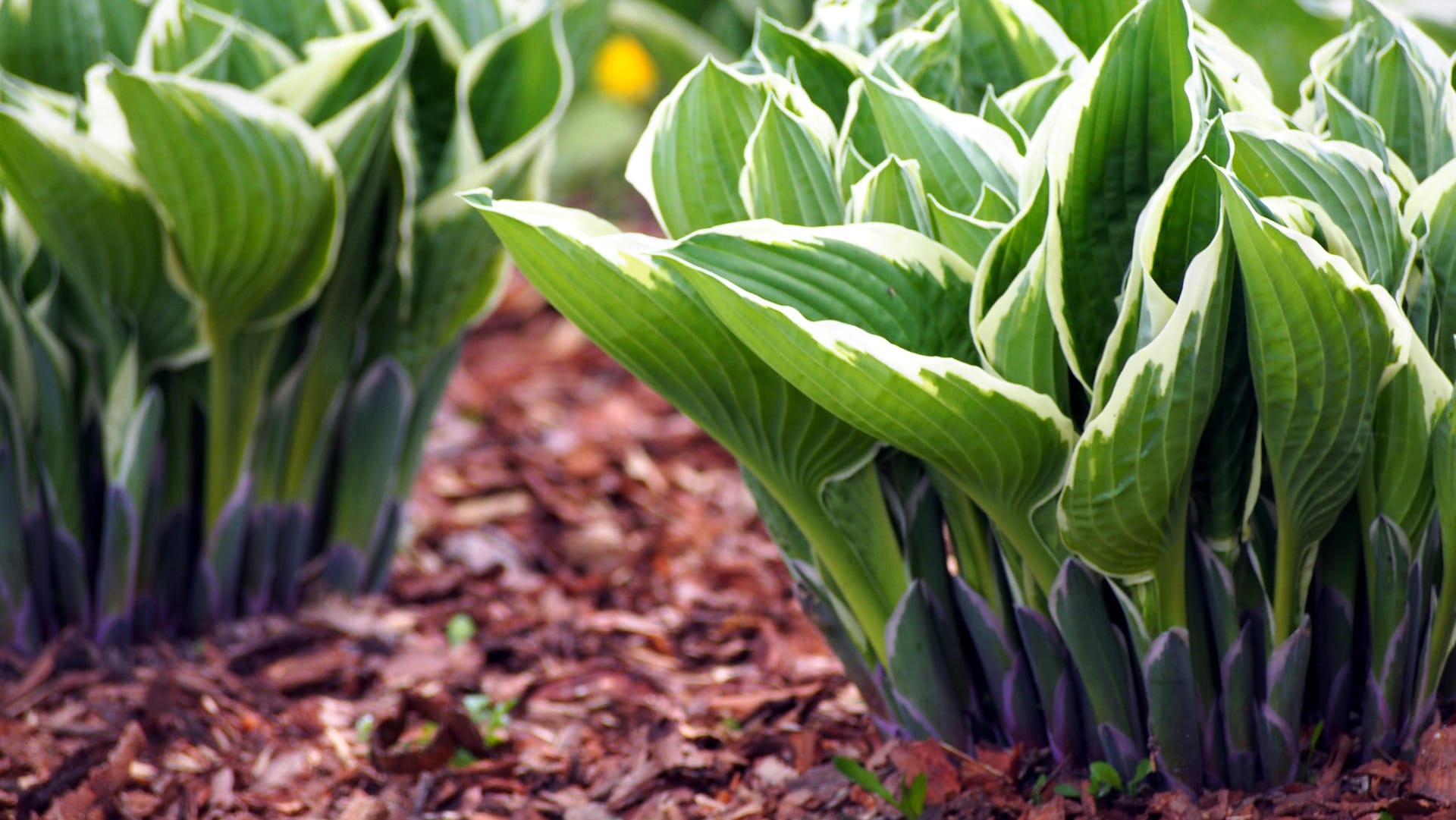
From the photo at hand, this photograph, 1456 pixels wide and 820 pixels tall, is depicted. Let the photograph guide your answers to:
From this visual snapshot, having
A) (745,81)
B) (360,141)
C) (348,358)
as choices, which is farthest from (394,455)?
(745,81)

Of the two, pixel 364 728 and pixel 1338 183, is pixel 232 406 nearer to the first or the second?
pixel 364 728

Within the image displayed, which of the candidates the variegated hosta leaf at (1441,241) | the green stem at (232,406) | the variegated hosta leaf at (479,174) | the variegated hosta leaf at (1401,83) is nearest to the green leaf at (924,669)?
the variegated hosta leaf at (1441,241)

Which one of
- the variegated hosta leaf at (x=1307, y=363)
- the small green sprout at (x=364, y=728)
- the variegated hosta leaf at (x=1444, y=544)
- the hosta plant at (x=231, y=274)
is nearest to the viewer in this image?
the variegated hosta leaf at (x=1307, y=363)

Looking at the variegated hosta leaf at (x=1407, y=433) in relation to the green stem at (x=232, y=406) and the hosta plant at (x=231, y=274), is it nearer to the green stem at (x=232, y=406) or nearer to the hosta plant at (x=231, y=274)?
the hosta plant at (x=231, y=274)

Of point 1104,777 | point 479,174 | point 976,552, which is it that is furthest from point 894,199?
point 479,174

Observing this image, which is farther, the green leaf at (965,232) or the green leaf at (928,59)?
the green leaf at (928,59)

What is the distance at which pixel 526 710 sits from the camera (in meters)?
1.85

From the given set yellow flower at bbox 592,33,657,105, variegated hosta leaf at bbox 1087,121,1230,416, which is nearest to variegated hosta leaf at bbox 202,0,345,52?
variegated hosta leaf at bbox 1087,121,1230,416

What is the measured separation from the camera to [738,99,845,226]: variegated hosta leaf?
1193 millimetres

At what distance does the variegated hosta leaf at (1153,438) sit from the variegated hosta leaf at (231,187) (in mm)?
1015

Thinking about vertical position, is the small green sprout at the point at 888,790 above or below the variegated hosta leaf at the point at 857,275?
below

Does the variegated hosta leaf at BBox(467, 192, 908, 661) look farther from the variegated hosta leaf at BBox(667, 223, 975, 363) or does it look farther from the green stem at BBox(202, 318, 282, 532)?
the green stem at BBox(202, 318, 282, 532)

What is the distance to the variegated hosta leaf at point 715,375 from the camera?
1128 millimetres

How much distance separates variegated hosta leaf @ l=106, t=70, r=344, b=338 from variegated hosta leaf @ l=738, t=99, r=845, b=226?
67 centimetres
